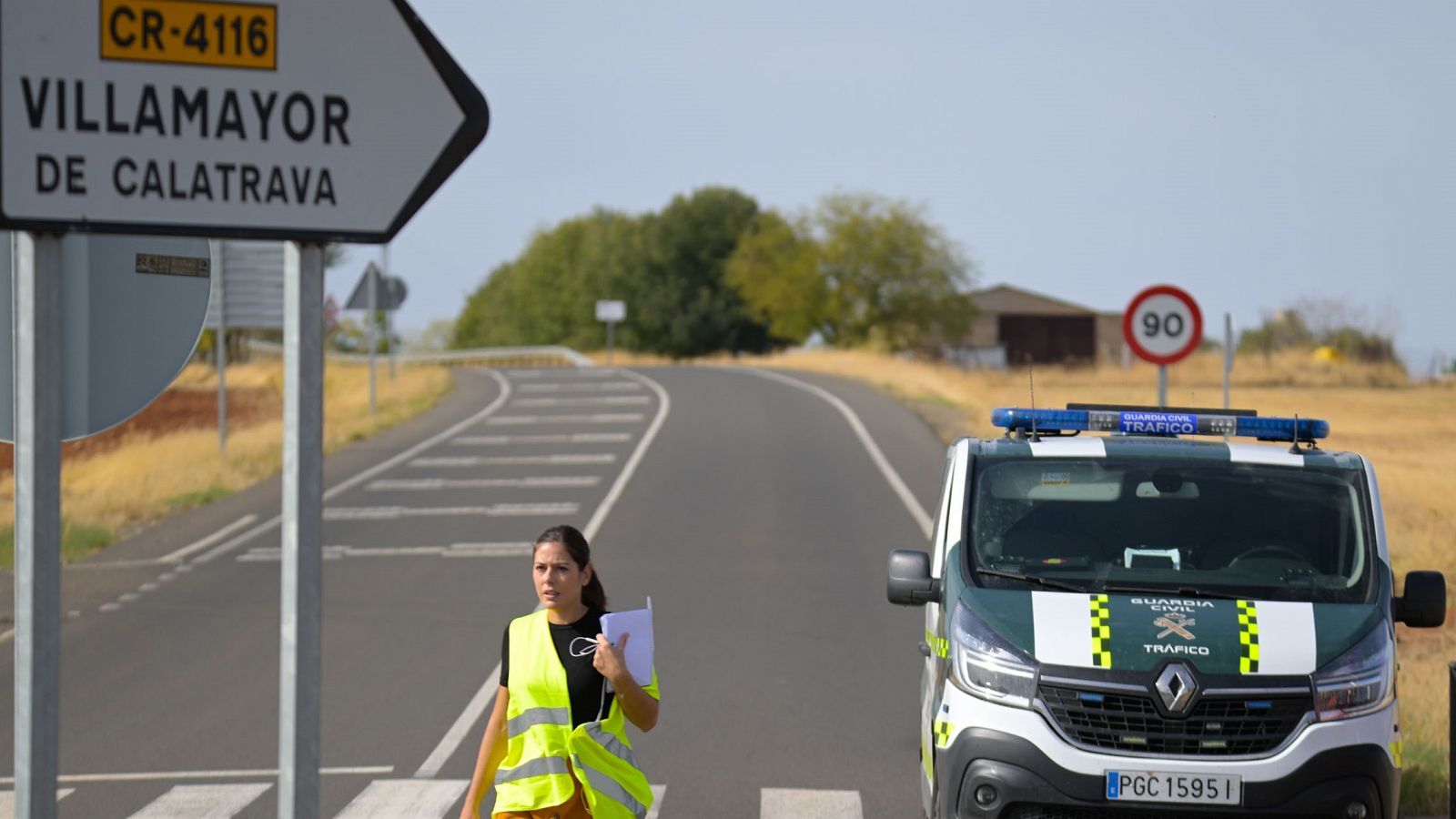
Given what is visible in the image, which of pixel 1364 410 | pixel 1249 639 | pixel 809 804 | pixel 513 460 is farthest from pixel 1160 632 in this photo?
pixel 1364 410

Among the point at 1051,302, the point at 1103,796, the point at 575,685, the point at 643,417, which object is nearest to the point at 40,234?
the point at 575,685

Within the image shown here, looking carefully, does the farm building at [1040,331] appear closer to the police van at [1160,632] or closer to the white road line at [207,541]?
the white road line at [207,541]

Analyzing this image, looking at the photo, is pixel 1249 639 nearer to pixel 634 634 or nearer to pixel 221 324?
pixel 634 634

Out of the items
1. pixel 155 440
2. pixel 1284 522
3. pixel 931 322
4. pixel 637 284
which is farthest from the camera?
pixel 637 284

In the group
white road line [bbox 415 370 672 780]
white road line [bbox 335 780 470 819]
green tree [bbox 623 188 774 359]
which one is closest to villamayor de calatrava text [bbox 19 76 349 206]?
white road line [bbox 415 370 672 780]

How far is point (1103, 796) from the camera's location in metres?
6.16

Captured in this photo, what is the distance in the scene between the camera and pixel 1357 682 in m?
6.23

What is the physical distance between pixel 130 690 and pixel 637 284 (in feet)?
320

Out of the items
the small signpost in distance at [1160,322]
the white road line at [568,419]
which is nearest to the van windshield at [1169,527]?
the small signpost in distance at [1160,322]

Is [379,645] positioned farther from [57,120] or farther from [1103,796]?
[57,120]

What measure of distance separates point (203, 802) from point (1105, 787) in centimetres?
481

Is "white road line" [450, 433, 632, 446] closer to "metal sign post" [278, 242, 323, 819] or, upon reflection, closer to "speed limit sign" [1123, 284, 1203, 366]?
"speed limit sign" [1123, 284, 1203, 366]

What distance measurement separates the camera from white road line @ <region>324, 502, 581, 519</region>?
811 inches

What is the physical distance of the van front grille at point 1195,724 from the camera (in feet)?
20.2
